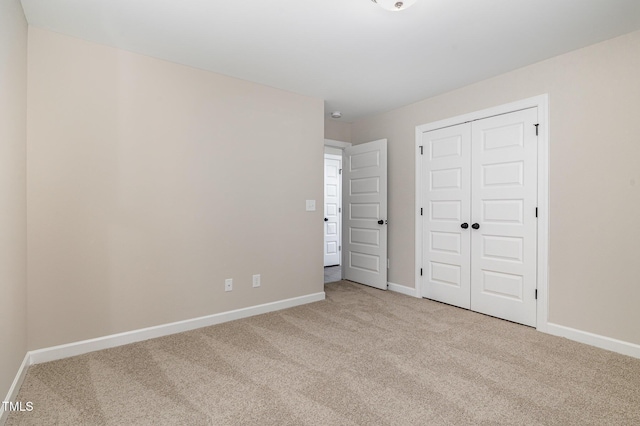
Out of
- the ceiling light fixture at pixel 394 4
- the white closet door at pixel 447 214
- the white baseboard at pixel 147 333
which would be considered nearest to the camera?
the ceiling light fixture at pixel 394 4

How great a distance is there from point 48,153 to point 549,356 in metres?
4.13

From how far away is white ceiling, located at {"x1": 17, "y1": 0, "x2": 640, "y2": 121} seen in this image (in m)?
2.16

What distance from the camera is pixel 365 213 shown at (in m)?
4.71

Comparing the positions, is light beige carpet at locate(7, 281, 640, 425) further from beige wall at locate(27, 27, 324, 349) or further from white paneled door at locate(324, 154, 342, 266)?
white paneled door at locate(324, 154, 342, 266)

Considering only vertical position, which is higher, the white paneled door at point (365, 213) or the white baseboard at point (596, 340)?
the white paneled door at point (365, 213)

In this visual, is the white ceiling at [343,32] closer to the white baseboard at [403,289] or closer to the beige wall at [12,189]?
the beige wall at [12,189]

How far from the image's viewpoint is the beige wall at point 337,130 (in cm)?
486

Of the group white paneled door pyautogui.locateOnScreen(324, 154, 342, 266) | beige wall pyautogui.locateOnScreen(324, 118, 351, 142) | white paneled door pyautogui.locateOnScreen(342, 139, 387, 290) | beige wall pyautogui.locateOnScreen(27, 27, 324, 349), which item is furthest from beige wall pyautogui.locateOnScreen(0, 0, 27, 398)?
white paneled door pyautogui.locateOnScreen(324, 154, 342, 266)

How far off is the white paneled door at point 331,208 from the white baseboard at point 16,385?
470cm

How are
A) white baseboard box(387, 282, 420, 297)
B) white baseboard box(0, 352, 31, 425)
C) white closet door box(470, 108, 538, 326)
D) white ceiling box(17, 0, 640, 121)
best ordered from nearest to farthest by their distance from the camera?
white baseboard box(0, 352, 31, 425) → white ceiling box(17, 0, 640, 121) → white closet door box(470, 108, 538, 326) → white baseboard box(387, 282, 420, 297)

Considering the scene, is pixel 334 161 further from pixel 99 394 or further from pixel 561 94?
pixel 99 394

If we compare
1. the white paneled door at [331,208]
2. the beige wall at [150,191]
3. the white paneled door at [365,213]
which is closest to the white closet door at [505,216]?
the white paneled door at [365,213]

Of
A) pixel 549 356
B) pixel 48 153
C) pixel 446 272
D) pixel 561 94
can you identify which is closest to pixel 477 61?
pixel 561 94

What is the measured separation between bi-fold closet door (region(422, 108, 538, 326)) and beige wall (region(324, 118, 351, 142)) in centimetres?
140
